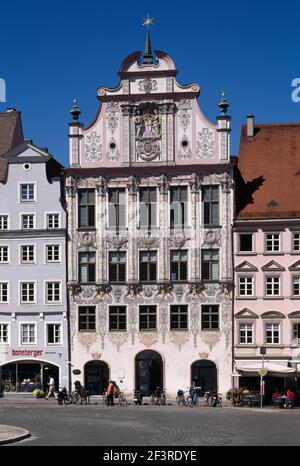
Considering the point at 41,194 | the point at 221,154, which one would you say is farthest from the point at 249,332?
the point at 41,194

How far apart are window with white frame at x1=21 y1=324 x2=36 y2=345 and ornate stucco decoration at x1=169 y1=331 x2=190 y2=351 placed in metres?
8.89

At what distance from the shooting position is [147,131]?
62375 mm

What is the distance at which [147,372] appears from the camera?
61.5 m

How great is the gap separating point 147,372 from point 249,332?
6.87 meters

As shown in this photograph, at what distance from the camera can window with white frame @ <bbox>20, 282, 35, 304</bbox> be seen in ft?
207

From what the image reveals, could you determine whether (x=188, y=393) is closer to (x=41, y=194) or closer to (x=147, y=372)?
(x=147, y=372)

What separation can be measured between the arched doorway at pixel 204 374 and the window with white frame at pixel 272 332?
381 centimetres

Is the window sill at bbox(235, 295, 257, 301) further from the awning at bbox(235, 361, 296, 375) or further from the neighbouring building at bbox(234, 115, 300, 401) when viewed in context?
the awning at bbox(235, 361, 296, 375)

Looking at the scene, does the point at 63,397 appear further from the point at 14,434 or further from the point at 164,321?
the point at 14,434

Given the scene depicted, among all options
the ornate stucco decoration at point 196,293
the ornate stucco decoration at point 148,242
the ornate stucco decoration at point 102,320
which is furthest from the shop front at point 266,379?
the ornate stucco decoration at point 148,242

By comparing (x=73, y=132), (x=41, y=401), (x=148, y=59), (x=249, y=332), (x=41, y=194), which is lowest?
(x=41, y=401)

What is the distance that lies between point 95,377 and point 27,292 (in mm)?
6988

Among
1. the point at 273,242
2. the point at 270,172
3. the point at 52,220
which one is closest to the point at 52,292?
the point at 52,220

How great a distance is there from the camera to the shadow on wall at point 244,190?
6197 centimetres
